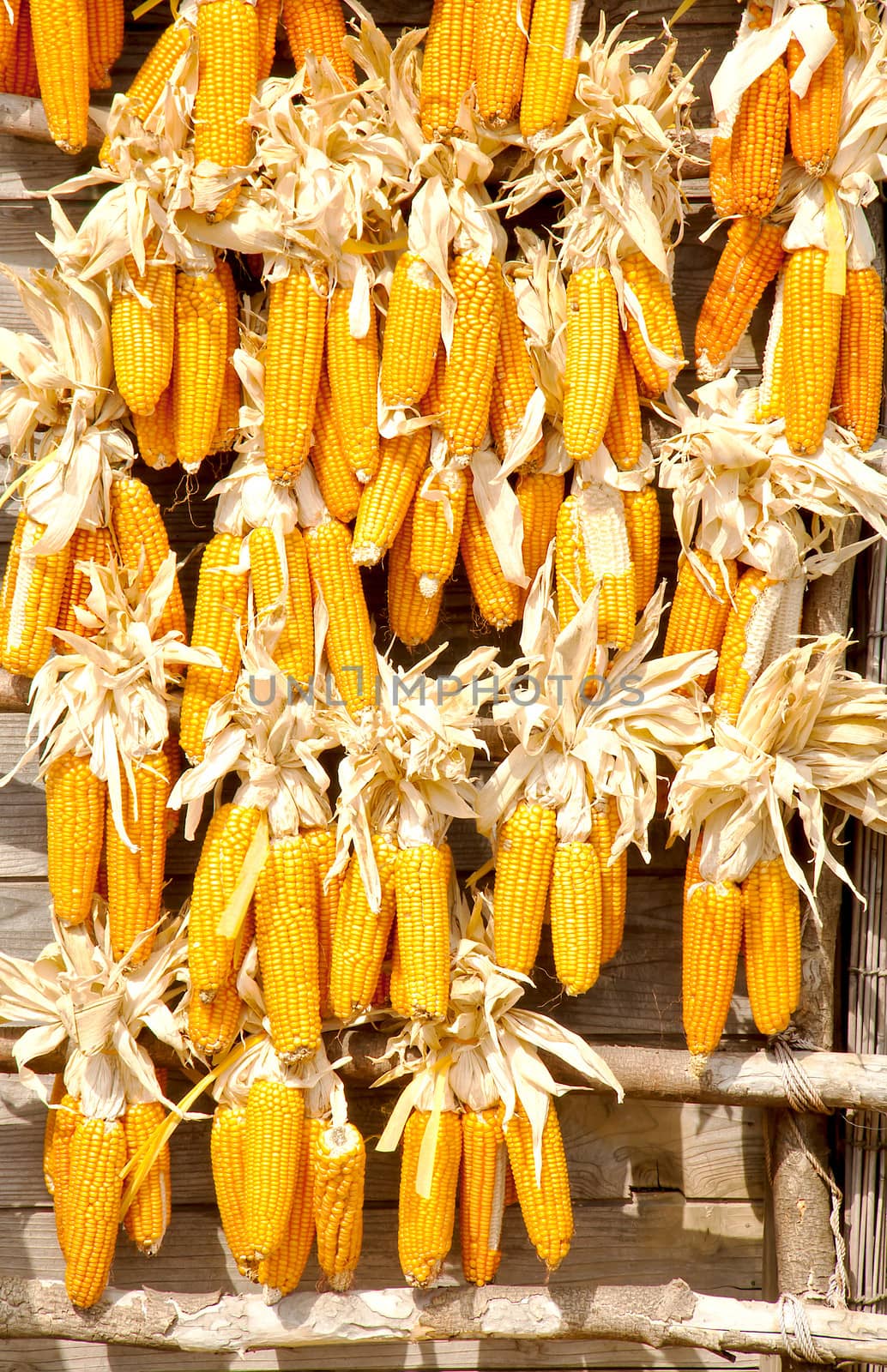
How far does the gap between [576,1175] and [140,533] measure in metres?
1.92

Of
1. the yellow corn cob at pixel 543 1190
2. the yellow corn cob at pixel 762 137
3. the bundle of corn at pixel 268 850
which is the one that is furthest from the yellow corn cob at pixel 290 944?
the yellow corn cob at pixel 762 137

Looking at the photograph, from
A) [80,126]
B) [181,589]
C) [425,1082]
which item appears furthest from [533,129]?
[425,1082]

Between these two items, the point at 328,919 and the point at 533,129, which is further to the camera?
the point at 328,919

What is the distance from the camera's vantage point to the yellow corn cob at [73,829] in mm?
2557

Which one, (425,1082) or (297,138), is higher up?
(297,138)

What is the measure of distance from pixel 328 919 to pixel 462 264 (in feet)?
4.75

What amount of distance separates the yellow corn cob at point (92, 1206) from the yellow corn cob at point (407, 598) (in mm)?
1282

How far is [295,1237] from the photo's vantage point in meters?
2.61

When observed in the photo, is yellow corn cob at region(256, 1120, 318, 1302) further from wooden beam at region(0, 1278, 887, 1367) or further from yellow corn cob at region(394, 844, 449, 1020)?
yellow corn cob at region(394, 844, 449, 1020)

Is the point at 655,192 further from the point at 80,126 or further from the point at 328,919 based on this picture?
the point at 328,919

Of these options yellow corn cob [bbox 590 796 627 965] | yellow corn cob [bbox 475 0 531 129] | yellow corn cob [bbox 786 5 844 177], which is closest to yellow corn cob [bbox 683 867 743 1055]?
yellow corn cob [bbox 590 796 627 965]

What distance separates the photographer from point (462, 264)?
8.19 feet

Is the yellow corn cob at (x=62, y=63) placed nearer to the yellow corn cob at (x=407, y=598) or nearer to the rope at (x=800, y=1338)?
the yellow corn cob at (x=407, y=598)

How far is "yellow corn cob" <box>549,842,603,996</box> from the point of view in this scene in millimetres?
2506
